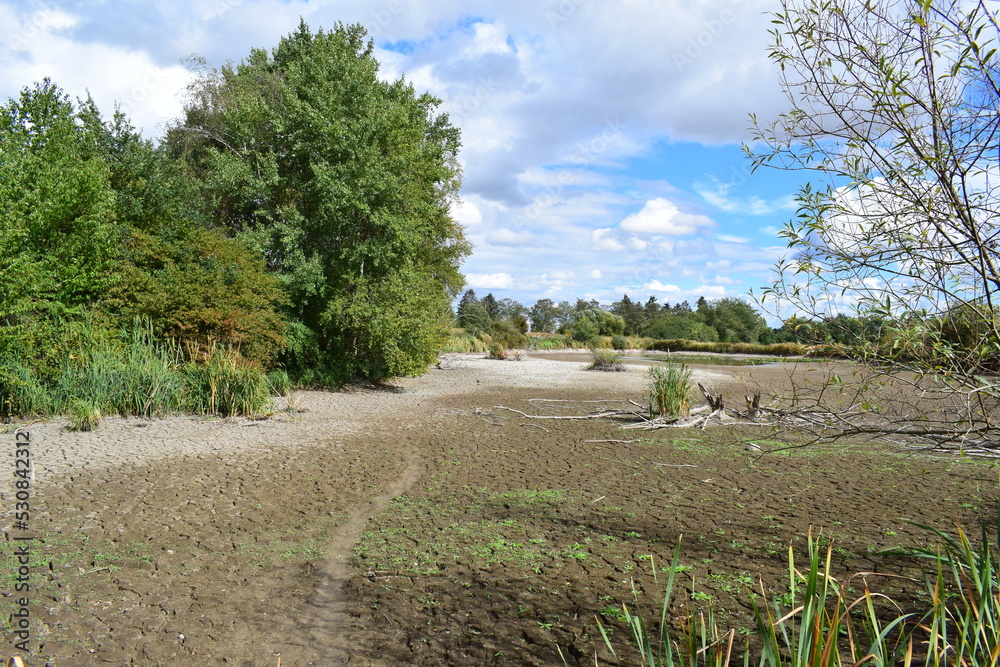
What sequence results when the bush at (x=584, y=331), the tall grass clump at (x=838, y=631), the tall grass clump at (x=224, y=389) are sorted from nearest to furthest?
the tall grass clump at (x=838, y=631)
the tall grass clump at (x=224, y=389)
the bush at (x=584, y=331)

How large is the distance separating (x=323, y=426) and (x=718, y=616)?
7475 mm

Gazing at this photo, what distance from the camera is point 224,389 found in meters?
9.81

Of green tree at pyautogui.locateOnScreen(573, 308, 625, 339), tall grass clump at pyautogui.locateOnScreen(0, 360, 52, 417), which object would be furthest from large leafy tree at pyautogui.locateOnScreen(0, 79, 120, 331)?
green tree at pyautogui.locateOnScreen(573, 308, 625, 339)

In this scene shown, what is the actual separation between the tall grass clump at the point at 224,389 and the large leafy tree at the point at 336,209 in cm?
355

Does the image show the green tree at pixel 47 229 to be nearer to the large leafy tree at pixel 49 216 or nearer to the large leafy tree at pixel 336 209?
the large leafy tree at pixel 49 216

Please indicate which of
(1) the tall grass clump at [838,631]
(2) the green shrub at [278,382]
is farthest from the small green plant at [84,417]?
(1) the tall grass clump at [838,631]

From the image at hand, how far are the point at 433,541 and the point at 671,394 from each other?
6.63 m

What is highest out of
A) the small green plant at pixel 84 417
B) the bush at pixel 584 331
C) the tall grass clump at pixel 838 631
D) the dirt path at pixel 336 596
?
the bush at pixel 584 331

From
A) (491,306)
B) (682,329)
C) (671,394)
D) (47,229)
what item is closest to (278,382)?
(47,229)

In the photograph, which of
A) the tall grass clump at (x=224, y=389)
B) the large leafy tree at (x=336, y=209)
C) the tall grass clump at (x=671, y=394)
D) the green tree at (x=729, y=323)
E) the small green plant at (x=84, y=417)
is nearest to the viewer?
the small green plant at (x=84, y=417)

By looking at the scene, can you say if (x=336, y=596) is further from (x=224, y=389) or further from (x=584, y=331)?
(x=584, y=331)

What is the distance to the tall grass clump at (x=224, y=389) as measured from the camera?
32.3 ft

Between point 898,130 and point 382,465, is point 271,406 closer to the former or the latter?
point 382,465

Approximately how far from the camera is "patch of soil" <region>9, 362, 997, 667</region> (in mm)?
3379
